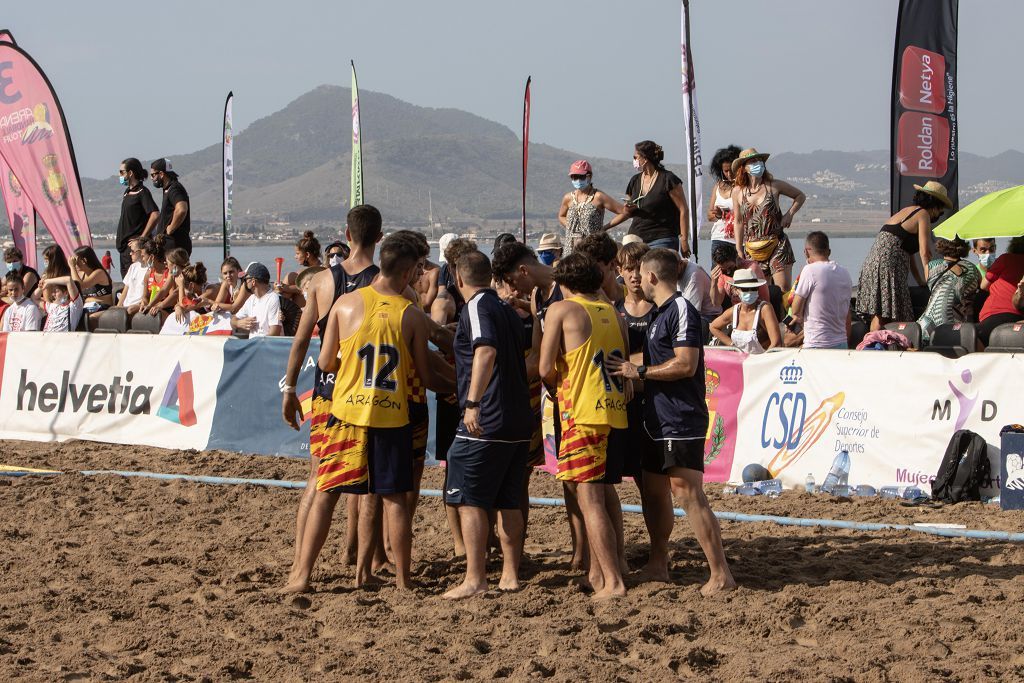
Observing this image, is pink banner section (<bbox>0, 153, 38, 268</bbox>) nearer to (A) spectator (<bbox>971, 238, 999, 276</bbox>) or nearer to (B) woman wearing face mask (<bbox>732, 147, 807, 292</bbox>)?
(B) woman wearing face mask (<bbox>732, 147, 807, 292</bbox>)

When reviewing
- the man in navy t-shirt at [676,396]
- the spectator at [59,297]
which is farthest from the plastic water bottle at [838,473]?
the spectator at [59,297]

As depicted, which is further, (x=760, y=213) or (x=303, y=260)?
(x=303, y=260)

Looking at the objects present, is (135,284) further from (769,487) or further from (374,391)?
(374,391)

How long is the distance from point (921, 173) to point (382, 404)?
849 centimetres

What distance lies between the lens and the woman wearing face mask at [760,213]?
11.5 m

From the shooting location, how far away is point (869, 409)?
30.3 ft

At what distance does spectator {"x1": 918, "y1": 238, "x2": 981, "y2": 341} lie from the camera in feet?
33.8

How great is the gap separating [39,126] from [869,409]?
1212 cm

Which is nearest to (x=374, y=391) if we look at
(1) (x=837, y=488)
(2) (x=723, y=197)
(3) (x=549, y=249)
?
(3) (x=549, y=249)

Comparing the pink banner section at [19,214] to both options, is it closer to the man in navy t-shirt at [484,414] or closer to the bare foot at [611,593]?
the man in navy t-shirt at [484,414]

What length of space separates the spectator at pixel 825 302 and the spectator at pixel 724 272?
951mm

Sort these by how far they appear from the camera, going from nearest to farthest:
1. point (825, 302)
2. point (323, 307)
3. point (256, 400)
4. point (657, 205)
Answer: point (323, 307) → point (825, 302) → point (657, 205) → point (256, 400)

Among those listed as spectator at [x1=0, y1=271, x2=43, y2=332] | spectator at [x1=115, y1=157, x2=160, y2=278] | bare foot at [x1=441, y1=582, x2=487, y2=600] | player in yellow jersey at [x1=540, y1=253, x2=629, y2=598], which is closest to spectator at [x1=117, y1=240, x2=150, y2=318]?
spectator at [x1=115, y1=157, x2=160, y2=278]

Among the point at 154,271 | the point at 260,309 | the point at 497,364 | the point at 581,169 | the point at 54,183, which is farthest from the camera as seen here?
the point at 54,183
